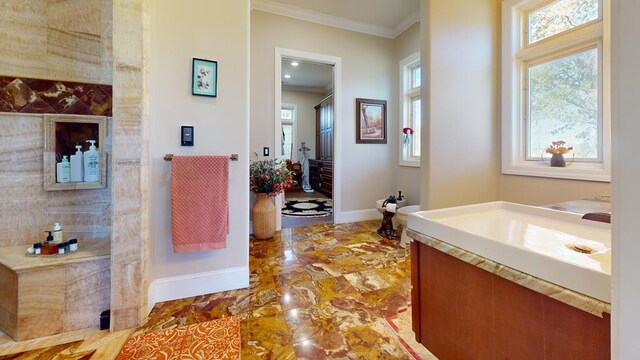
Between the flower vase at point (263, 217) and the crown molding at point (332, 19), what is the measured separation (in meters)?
2.41

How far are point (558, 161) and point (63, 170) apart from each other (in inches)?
143

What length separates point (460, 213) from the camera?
124 cm

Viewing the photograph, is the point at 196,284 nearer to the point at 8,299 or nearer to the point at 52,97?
the point at 8,299

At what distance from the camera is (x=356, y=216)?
161 inches

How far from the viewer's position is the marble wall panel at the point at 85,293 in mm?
1563

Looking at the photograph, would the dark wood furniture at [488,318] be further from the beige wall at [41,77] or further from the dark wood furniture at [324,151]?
the dark wood furniture at [324,151]

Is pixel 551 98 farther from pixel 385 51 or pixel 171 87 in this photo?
pixel 171 87

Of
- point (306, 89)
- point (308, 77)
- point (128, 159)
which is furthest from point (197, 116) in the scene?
point (306, 89)

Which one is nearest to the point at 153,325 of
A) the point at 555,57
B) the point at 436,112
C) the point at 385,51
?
the point at 436,112

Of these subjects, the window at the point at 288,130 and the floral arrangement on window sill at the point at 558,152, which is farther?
the window at the point at 288,130

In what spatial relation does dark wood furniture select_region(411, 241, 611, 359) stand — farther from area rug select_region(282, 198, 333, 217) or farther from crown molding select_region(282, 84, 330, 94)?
crown molding select_region(282, 84, 330, 94)

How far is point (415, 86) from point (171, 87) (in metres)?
3.26

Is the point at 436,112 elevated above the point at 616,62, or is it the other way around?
the point at 436,112

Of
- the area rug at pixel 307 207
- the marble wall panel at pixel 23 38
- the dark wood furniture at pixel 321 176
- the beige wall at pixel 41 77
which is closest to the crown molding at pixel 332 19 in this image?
the beige wall at pixel 41 77
